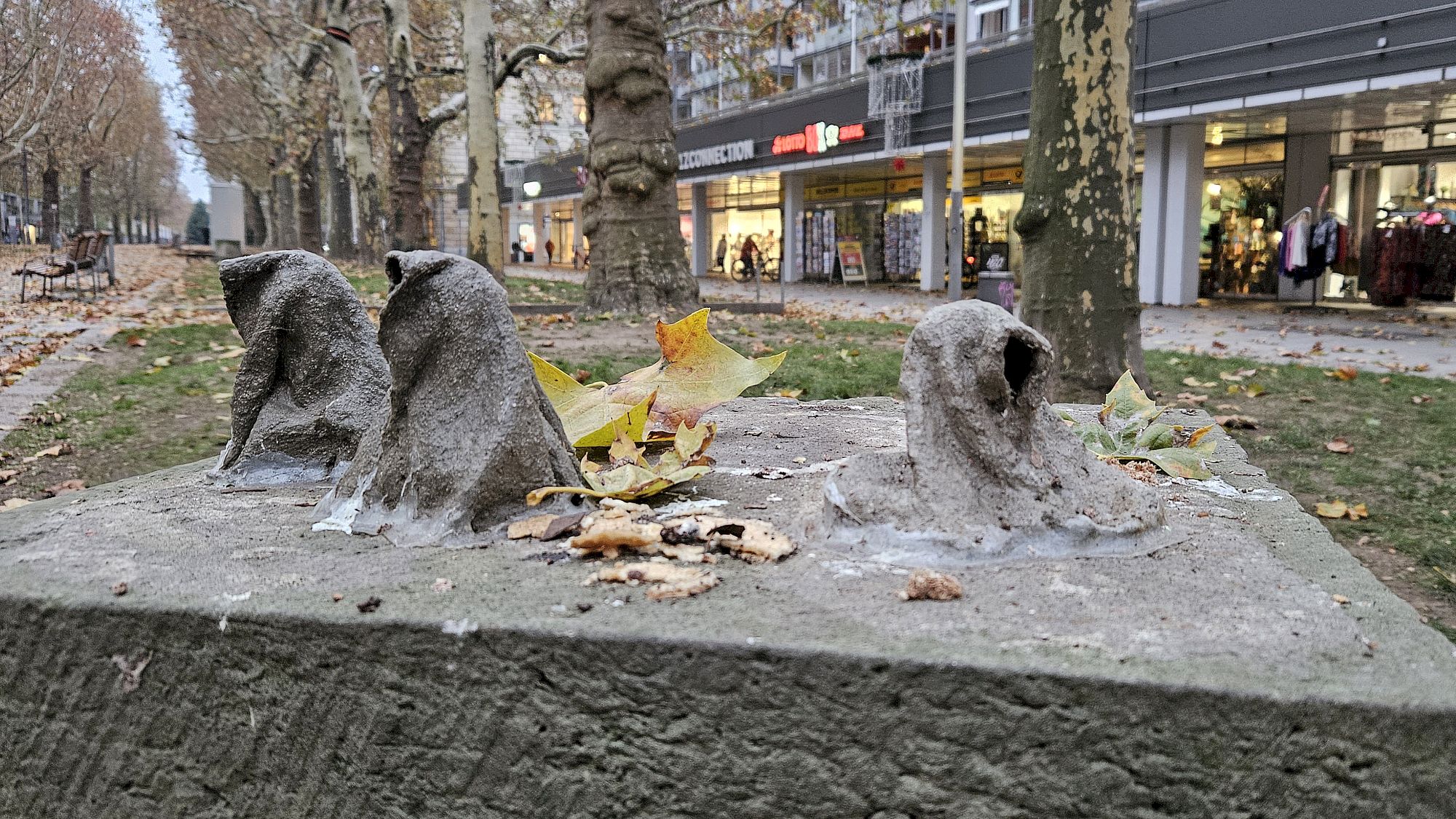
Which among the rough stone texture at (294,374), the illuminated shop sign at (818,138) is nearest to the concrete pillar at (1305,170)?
Answer: the illuminated shop sign at (818,138)

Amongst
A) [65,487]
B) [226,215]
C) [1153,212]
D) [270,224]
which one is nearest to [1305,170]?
[1153,212]

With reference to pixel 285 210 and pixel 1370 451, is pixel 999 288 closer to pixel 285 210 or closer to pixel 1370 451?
pixel 1370 451

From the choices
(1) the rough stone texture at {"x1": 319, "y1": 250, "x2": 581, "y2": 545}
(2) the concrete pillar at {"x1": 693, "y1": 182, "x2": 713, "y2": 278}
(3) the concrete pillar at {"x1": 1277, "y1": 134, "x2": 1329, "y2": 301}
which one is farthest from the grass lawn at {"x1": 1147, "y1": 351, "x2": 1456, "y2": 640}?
(2) the concrete pillar at {"x1": 693, "y1": 182, "x2": 713, "y2": 278}

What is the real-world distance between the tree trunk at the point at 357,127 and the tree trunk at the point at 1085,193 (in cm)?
1855

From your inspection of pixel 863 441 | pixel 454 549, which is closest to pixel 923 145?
pixel 863 441

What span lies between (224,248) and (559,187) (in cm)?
1202

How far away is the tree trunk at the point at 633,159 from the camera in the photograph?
12.1m

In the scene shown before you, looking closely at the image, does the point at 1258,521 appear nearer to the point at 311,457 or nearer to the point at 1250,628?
the point at 1250,628

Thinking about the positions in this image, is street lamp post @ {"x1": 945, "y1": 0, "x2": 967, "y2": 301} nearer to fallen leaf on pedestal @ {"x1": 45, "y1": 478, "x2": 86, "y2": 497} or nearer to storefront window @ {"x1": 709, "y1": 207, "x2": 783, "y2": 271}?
Result: storefront window @ {"x1": 709, "y1": 207, "x2": 783, "y2": 271}

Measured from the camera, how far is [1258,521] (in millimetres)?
3037

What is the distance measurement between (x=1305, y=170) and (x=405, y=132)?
1582 cm

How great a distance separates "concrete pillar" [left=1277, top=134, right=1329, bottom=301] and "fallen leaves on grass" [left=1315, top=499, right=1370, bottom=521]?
49.3 feet

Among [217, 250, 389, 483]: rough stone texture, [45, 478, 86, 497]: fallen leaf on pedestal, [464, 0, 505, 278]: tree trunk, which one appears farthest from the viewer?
[464, 0, 505, 278]: tree trunk

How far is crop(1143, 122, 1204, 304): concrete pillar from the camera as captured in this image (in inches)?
709
